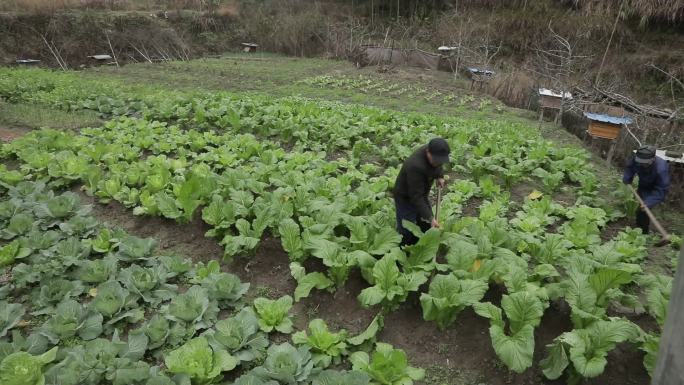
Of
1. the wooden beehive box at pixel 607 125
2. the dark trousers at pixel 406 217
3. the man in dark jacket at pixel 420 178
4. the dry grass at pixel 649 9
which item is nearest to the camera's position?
the man in dark jacket at pixel 420 178

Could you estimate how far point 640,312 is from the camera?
4.43 metres

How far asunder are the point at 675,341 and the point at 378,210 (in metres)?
4.18

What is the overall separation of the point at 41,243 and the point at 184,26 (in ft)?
100

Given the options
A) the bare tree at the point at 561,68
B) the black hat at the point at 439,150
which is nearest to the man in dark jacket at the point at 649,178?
the black hat at the point at 439,150

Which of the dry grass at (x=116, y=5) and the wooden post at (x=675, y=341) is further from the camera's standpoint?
the dry grass at (x=116, y=5)

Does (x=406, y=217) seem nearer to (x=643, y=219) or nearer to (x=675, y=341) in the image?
(x=675, y=341)

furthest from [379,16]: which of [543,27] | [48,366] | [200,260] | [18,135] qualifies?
[48,366]

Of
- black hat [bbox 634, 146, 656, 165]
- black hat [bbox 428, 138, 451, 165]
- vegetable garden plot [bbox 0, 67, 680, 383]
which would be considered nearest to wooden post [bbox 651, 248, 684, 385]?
vegetable garden plot [bbox 0, 67, 680, 383]

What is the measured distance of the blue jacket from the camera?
6.86 meters

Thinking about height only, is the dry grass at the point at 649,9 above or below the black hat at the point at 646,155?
below

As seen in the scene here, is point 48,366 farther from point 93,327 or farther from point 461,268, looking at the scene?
point 461,268

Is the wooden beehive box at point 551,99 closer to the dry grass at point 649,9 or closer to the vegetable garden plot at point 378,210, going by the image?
the vegetable garden plot at point 378,210

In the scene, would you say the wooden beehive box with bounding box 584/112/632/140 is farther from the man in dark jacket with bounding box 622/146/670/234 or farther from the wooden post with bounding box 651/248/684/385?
the wooden post with bounding box 651/248/684/385

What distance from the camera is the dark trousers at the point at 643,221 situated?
7004 mm
